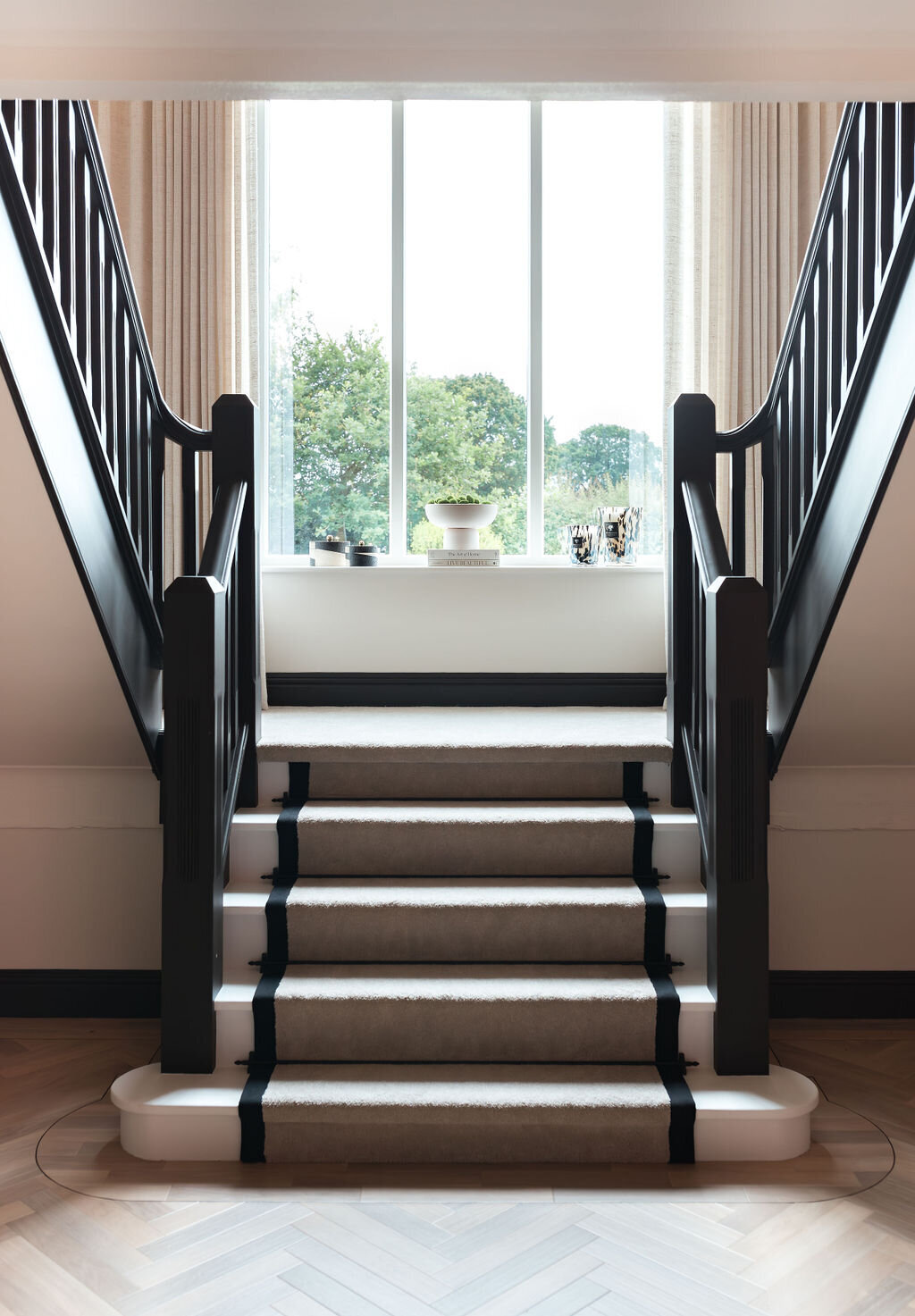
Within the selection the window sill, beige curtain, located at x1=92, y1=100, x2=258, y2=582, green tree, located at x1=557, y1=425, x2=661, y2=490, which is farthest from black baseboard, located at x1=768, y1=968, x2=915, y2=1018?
beige curtain, located at x1=92, y1=100, x2=258, y2=582

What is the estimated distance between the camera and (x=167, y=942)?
247 centimetres

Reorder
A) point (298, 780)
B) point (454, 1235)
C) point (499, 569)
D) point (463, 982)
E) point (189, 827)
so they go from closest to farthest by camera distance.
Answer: point (454, 1235)
point (189, 827)
point (463, 982)
point (298, 780)
point (499, 569)

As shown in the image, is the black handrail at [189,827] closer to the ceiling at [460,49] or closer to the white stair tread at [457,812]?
the white stair tread at [457,812]

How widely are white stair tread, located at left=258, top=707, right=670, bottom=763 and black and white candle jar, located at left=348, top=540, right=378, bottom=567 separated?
0.72 meters

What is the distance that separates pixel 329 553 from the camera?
440 cm

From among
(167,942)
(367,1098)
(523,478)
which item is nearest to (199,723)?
(167,942)

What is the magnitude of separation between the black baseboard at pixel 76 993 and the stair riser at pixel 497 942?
2.18 ft

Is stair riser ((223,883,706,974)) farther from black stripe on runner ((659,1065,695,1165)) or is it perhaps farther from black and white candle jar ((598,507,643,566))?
black and white candle jar ((598,507,643,566))

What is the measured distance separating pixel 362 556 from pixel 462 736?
4.39ft

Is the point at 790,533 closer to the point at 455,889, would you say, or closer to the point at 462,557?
the point at 455,889

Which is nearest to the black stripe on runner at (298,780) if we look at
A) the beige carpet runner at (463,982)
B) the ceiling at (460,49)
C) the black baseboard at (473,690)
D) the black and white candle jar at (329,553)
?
the beige carpet runner at (463,982)

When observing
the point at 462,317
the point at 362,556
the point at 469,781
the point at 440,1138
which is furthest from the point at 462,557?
the point at 440,1138

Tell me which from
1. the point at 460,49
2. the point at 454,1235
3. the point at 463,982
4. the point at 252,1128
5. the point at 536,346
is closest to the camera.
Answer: the point at 460,49

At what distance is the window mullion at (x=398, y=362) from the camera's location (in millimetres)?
4562
